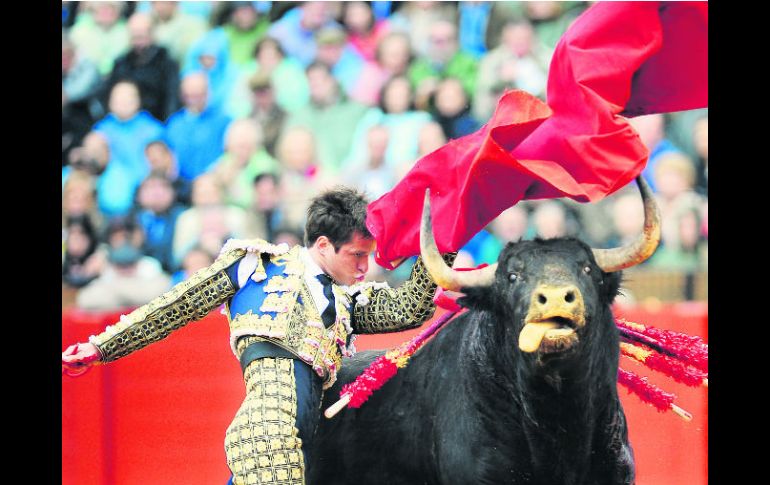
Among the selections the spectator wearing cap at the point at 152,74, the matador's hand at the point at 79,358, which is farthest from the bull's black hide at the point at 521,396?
the spectator wearing cap at the point at 152,74

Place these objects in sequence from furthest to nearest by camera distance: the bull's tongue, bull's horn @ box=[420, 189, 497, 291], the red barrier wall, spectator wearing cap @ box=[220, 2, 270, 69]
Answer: spectator wearing cap @ box=[220, 2, 270, 69] → the red barrier wall → bull's horn @ box=[420, 189, 497, 291] → the bull's tongue

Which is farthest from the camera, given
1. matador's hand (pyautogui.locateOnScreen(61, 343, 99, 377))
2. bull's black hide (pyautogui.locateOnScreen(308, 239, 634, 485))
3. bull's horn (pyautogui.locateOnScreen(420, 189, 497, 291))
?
matador's hand (pyautogui.locateOnScreen(61, 343, 99, 377))

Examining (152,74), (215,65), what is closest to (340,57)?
(215,65)

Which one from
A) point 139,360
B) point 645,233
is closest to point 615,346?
point 645,233

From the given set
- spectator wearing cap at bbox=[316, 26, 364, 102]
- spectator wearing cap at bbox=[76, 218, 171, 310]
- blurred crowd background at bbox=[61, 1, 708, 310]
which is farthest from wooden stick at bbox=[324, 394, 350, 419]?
spectator wearing cap at bbox=[316, 26, 364, 102]

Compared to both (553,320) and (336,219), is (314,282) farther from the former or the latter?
(553,320)

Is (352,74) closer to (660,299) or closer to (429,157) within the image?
(660,299)

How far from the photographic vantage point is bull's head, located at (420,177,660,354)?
9.22ft

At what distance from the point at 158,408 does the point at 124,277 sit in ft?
2.44

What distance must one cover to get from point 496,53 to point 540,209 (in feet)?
3.42

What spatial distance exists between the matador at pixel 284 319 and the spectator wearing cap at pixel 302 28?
2704mm

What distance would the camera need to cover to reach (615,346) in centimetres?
320

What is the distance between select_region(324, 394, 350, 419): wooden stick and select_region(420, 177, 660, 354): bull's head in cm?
52

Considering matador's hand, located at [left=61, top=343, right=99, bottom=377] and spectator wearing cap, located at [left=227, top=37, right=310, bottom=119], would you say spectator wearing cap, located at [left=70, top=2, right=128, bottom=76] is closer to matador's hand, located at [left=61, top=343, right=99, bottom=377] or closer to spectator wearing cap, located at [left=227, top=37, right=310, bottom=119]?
spectator wearing cap, located at [left=227, top=37, right=310, bottom=119]
